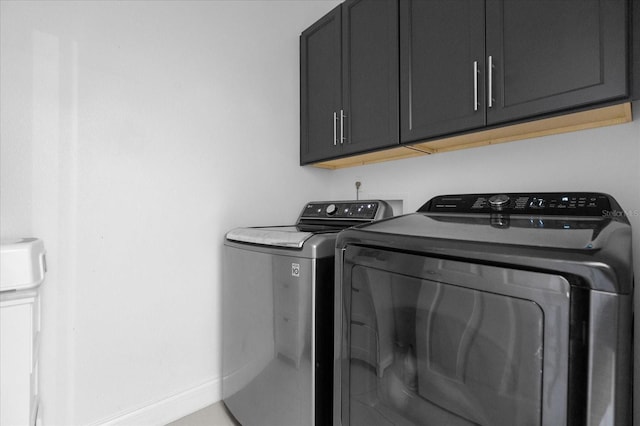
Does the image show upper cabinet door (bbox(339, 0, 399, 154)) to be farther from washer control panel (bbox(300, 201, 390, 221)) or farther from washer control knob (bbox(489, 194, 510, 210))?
washer control knob (bbox(489, 194, 510, 210))

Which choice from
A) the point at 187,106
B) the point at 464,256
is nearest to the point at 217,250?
the point at 187,106

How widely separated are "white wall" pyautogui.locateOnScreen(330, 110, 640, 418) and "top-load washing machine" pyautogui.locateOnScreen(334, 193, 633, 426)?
0.69 ft

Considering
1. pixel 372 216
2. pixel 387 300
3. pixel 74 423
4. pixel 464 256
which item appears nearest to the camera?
pixel 464 256

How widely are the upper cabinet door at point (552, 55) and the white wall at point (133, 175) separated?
128 centimetres

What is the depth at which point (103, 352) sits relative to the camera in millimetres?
1365

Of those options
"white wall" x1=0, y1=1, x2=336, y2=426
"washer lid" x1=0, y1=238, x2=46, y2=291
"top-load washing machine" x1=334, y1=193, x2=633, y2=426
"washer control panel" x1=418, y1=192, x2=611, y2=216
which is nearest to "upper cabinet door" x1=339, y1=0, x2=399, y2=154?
"washer control panel" x1=418, y1=192, x2=611, y2=216

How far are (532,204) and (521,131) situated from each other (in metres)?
0.34

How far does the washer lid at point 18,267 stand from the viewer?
2.87 feet

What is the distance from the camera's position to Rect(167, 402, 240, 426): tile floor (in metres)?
1.53

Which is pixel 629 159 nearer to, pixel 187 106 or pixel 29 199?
pixel 187 106

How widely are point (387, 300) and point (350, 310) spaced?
0.53ft

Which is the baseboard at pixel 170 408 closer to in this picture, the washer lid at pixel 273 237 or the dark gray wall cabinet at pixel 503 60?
the washer lid at pixel 273 237

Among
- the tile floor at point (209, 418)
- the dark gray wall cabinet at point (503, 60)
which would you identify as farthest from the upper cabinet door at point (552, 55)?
the tile floor at point (209, 418)

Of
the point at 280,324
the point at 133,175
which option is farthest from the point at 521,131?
the point at 133,175
